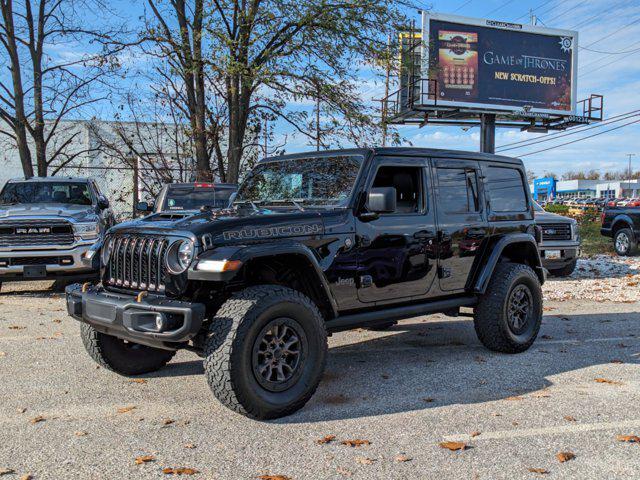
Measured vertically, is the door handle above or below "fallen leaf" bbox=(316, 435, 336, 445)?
above

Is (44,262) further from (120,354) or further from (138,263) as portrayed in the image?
(138,263)

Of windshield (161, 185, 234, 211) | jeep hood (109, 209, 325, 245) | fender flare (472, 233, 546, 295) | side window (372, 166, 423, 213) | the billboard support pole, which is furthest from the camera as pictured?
the billboard support pole

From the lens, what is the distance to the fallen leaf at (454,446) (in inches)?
143

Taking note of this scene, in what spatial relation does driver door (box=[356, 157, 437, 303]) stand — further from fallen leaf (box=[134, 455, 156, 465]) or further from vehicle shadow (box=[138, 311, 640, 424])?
fallen leaf (box=[134, 455, 156, 465])

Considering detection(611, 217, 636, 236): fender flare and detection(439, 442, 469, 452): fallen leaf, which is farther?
detection(611, 217, 636, 236): fender flare

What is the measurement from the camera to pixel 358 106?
14.5m

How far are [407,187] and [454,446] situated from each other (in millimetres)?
2469

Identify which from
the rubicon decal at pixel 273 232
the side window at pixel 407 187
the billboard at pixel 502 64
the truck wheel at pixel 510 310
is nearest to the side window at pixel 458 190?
the side window at pixel 407 187

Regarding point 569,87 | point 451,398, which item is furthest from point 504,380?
point 569,87

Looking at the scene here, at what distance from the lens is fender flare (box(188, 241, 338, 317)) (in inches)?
155

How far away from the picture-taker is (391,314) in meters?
5.08

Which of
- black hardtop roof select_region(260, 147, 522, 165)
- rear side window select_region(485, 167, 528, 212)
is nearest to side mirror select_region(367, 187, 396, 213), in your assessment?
black hardtop roof select_region(260, 147, 522, 165)

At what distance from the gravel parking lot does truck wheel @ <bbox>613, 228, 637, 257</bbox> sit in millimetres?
9697

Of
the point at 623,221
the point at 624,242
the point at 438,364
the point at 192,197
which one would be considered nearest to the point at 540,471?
the point at 438,364
